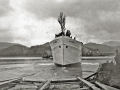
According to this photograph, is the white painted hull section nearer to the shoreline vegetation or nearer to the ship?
the ship

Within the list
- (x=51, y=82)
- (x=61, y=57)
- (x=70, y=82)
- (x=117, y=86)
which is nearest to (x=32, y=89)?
(x=51, y=82)

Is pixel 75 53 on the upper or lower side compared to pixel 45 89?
upper

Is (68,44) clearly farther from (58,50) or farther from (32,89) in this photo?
(32,89)

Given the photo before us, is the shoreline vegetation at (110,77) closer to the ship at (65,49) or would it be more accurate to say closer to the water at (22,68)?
the water at (22,68)

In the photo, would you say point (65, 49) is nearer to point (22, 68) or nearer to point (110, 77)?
point (22, 68)

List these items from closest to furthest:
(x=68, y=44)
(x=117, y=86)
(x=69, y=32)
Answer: (x=117, y=86) → (x=68, y=44) → (x=69, y=32)

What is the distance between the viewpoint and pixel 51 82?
8477 millimetres

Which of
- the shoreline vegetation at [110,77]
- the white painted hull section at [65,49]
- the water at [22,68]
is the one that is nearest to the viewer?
the shoreline vegetation at [110,77]

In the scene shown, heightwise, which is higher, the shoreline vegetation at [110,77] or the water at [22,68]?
the shoreline vegetation at [110,77]

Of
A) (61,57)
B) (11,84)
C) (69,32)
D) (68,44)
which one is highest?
(69,32)

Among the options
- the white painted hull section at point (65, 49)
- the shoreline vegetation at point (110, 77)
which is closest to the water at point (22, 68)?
the shoreline vegetation at point (110, 77)

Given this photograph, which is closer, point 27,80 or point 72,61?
point 27,80

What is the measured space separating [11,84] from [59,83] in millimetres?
2769

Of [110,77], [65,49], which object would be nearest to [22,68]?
[65,49]
